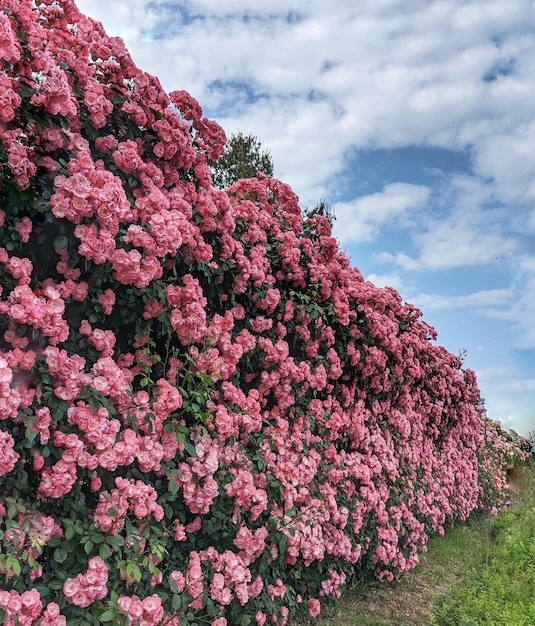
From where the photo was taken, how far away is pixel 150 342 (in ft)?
11.5

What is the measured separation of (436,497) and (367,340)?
2.93 m

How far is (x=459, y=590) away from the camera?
5645mm

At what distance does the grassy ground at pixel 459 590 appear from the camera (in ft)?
16.1

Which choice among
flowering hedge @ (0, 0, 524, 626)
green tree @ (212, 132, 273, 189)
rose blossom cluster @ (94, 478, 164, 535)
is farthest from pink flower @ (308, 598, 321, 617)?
green tree @ (212, 132, 273, 189)

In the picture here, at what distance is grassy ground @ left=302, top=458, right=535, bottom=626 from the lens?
4895 millimetres

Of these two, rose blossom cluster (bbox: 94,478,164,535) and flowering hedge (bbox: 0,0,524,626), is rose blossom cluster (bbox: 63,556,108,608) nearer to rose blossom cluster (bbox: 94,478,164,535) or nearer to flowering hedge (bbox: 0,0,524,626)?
flowering hedge (bbox: 0,0,524,626)

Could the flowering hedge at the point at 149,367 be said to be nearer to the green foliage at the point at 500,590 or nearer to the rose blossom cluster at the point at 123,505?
the rose blossom cluster at the point at 123,505

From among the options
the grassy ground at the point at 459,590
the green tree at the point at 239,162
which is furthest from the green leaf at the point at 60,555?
Answer: the green tree at the point at 239,162

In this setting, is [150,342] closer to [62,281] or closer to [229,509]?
[62,281]

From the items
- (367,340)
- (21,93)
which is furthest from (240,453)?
(21,93)

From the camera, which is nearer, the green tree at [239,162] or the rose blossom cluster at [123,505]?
the rose blossom cluster at [123,505]

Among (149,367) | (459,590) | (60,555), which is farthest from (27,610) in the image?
(459,590)

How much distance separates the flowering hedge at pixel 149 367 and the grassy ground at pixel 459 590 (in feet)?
1.23

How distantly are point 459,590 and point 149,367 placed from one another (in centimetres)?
403
